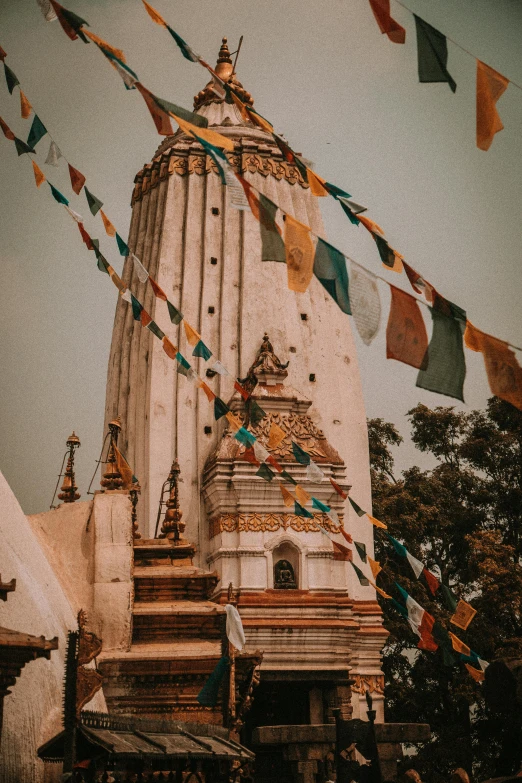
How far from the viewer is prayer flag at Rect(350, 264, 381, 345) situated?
7.25 metres

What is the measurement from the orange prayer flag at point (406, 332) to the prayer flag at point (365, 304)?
227 mm

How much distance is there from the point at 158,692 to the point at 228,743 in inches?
54.6

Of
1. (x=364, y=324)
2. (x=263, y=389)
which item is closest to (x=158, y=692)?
(x=364, y=324)

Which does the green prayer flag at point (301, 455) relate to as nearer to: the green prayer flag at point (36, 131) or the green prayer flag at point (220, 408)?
the green prayer flag at point (220, 408)

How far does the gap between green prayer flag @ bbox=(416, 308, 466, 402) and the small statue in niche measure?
1441 cm

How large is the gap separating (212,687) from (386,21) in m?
5.74

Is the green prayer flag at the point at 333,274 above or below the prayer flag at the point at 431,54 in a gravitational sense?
below

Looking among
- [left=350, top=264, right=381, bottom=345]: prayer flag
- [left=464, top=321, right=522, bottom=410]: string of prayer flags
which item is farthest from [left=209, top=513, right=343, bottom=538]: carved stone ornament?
[left=464, top=321, right=522, bottom=410]: string of prayer flags

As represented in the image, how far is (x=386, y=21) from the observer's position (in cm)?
695

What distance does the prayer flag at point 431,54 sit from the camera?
267 inches

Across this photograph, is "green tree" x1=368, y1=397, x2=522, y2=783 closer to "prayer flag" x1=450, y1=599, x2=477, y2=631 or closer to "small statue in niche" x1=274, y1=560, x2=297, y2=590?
"small statue in niche" x1=274, y1=560, x2=297, y2=590

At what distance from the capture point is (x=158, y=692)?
33.3ft

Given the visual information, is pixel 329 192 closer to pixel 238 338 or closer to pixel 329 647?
pixel 329 647

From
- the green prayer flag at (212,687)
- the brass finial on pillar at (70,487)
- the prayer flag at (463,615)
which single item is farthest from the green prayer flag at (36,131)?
the prayer flag at (463,615)
